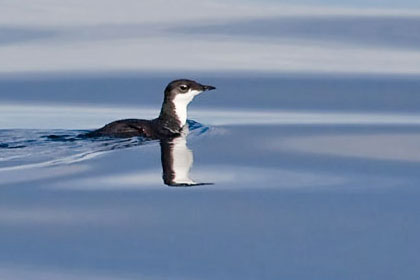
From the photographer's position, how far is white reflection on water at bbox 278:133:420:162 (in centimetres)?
1104

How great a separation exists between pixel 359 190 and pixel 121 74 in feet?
23.7

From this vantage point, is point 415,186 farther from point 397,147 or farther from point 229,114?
point 229,114

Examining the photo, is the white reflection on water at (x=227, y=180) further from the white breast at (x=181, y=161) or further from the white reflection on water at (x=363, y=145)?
the white reflection on water at (x=363, y=145)

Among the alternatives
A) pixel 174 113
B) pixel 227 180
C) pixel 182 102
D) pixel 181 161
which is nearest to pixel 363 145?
pixel 181 161

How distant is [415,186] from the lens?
9586 mm

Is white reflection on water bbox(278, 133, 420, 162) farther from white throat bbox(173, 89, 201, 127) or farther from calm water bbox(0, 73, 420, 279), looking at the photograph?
white throat bbox(173, 89, 201, 127)

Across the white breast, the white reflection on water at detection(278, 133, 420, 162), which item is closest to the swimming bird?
the white breast

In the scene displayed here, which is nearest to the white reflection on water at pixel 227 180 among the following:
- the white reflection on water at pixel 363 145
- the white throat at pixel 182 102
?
the white reflection on water at pixel 363 145

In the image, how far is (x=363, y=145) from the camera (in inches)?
456

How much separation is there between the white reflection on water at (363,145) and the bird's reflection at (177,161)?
83 centimetres

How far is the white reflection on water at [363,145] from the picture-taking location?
36.2 feet

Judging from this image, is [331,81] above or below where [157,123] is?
above

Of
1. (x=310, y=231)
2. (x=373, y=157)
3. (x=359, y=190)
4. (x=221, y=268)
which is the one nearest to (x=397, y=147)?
(x=373, y=157)

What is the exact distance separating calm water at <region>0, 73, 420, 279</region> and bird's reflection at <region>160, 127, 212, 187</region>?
2.3 inches
